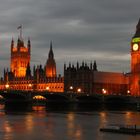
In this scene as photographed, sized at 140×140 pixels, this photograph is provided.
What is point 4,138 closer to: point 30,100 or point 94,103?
point 30,100

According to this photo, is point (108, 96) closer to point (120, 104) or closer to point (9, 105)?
point (120, 104)

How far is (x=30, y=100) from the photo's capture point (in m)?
154

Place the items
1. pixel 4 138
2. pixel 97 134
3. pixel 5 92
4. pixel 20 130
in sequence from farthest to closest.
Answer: pixel 5 92 < pixel 20 130 < pixel 97 134 < pixel 4 138

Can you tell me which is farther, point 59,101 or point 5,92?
point 59,101

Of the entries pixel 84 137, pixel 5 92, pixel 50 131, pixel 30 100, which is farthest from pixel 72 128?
pixel 30 100

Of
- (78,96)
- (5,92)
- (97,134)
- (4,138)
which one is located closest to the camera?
(4,138)

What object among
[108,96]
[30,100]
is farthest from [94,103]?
[30,100]

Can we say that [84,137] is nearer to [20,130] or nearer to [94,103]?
[20,130]

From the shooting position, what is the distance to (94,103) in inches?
6737

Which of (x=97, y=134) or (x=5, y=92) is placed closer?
(x=97, y=134)

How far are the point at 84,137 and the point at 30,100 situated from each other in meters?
94.1

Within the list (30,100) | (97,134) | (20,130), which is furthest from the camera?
(30,100)

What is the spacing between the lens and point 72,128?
71750 mm

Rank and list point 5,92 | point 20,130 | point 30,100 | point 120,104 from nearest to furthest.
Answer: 1. point 20,130
2. point 5,92
3. point 30,100
4. point 120,104
